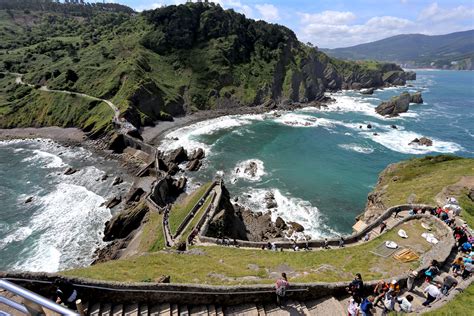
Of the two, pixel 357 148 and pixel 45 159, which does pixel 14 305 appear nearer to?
pixel 45 159

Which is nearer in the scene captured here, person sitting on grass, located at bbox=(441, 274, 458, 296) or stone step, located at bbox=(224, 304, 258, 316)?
stone step, located at bbox=(224, 304, 258, 316)

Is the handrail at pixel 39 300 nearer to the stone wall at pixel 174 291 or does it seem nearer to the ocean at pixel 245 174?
the stone wall at pixel 174 291

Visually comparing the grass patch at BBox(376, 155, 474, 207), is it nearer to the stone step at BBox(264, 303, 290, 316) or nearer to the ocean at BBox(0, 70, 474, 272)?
the ocean at BBox(0, 70, 474, 272)

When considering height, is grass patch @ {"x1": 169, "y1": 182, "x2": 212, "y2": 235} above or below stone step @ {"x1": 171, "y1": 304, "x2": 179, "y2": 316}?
below

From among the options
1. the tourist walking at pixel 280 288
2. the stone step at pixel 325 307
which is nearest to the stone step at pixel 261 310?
the tourist walking at pixel 280 288

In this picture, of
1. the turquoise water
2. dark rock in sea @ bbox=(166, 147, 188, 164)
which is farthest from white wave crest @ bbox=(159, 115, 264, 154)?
dark rock in sea @ bbox=(166, 147, 188, 164)

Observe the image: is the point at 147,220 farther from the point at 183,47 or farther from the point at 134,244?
the point at 183,47

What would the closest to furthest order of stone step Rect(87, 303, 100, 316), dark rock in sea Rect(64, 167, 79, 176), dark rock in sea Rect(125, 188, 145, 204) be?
stone step Rect(87, 303, 100, 316) → dark rock in sea Rect(125, 188, 145, 204) → dark rock in sea Rect(64, 167, 79, 176)
